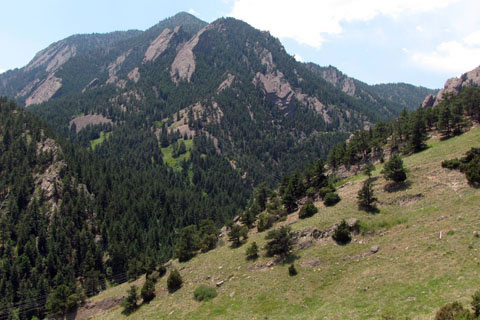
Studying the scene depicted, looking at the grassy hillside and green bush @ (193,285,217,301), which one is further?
green bush @ (193,285,217,301)

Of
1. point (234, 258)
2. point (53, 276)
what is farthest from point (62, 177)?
point (234, 258)

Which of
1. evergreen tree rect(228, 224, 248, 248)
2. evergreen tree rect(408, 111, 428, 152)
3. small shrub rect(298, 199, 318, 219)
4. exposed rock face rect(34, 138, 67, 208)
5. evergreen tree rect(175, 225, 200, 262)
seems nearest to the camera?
small shrub rect(298, 199, 318, 219)

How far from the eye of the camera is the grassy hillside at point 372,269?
29484 millimetres

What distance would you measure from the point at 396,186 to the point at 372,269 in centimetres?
2530

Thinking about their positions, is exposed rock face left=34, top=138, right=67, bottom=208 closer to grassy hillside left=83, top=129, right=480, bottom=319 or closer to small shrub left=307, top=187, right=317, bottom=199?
grassy hillside left=83, top=129, right=480, bottom=319

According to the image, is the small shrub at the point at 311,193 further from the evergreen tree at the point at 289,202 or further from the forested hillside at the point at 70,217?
the forested hillside at the point at 70,217

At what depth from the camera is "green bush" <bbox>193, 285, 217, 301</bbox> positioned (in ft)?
151

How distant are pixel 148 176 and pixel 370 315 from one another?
178m

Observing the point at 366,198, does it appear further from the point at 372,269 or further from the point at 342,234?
the point at 372,269

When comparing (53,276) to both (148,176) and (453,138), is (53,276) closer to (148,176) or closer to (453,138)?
(148,176)

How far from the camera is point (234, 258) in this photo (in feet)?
183

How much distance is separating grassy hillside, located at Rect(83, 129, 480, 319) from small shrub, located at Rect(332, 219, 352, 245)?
3.89 ft

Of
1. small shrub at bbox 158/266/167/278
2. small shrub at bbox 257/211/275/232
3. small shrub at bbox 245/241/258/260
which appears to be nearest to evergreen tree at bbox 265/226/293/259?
small shrub at bbox 245/241/258/260

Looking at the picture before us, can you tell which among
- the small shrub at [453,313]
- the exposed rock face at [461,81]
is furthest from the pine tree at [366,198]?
the exposed rock face at [461,81]
